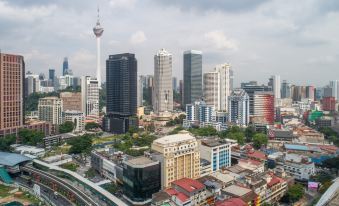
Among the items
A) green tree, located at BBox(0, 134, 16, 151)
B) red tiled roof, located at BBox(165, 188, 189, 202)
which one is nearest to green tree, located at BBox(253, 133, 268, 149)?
red tiled roof, located at BBox(165, 188, 189, 202)

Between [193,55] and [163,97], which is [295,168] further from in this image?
[193,55]

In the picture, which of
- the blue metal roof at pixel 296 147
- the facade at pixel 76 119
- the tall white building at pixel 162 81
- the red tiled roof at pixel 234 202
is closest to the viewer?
the red tiled roof at pixel 234 202

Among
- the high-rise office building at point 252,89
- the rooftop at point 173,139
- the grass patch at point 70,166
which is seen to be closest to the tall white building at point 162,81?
the high-rise office building at point 252,89

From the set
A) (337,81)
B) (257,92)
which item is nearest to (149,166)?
(257,92)

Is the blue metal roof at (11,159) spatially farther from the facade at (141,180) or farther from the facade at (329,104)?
the facade at (329,104)

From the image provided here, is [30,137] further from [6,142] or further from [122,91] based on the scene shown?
[122,91]

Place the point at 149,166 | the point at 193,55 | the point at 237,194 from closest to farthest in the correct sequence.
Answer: the point at 237,194, the point at 149,166, the point at 193,55
